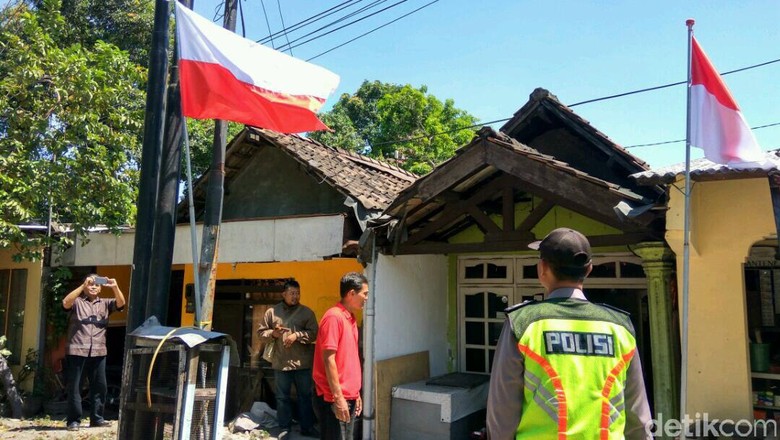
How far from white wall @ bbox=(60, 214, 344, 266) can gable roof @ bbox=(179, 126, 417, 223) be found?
0.60 m

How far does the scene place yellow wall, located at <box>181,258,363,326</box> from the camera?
8.05 meters

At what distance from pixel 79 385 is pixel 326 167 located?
13.7ft

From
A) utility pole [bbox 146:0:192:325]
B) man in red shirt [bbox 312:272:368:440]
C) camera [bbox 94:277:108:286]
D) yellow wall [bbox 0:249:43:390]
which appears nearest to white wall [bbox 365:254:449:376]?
man in red shirt [bbox 312:272:368:440]

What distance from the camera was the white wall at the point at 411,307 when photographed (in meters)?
6.73

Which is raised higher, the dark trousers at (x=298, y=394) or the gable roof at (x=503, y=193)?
the gable roof at (x=503, y=193)

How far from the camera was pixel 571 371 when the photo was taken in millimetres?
2152

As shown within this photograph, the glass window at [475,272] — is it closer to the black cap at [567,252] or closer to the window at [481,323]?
the window at [481,323]

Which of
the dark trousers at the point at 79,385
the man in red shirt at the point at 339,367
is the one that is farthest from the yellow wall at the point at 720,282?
the dark trousers at the point at 79,385

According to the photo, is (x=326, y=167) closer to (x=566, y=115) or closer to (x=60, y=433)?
(x=566, y=115)

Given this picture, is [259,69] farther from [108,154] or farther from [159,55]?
[108,154]

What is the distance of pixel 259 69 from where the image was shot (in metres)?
5.20

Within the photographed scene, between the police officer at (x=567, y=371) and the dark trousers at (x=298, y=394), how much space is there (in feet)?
16.0

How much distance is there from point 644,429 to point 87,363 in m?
7.00

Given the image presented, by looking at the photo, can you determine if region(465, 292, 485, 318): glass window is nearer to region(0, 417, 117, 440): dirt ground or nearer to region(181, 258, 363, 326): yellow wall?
region(181, 258, 363, 326): yellow wall
